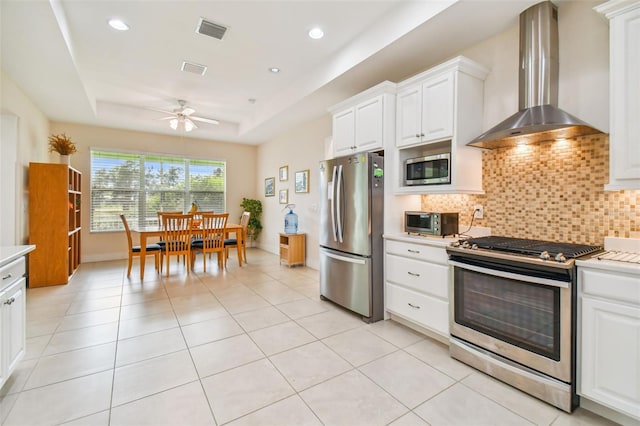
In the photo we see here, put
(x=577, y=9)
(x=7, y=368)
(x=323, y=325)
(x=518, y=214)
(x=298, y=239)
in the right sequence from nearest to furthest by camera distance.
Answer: (x=7, y=368) < (x=577, y=9) < (x=518, y=214) < (x=323, y=325) < (x=298, y=239)

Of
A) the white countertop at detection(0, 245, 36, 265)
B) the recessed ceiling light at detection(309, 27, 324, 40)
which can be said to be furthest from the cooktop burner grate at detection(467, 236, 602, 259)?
the white countertop at detection(0, 245, 36, 265)

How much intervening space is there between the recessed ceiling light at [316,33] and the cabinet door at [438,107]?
49.1 inches

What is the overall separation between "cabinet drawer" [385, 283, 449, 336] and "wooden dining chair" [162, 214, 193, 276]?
3314mm

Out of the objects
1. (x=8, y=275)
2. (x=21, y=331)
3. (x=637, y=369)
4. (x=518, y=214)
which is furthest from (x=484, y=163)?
(x=21, y=331)

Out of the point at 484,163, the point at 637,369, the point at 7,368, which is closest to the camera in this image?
the point at 637,369

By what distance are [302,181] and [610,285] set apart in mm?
4625

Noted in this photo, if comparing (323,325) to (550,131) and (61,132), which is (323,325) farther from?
(61,132)

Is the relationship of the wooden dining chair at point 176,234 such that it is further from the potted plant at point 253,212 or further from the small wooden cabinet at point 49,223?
the potted plant at point 253,212

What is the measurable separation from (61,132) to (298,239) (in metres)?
4.97

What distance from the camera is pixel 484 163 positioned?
274cm

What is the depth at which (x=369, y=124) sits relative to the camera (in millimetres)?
3203

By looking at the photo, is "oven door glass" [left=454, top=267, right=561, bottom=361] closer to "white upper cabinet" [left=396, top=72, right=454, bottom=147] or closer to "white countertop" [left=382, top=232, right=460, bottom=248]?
"white countertop" [left=382, top=232, right=460, bottom=248]

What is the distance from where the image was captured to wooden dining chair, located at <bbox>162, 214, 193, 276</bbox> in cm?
453

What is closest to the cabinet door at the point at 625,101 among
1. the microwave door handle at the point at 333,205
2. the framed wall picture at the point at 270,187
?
the microwave door handle at the point at 333,205
